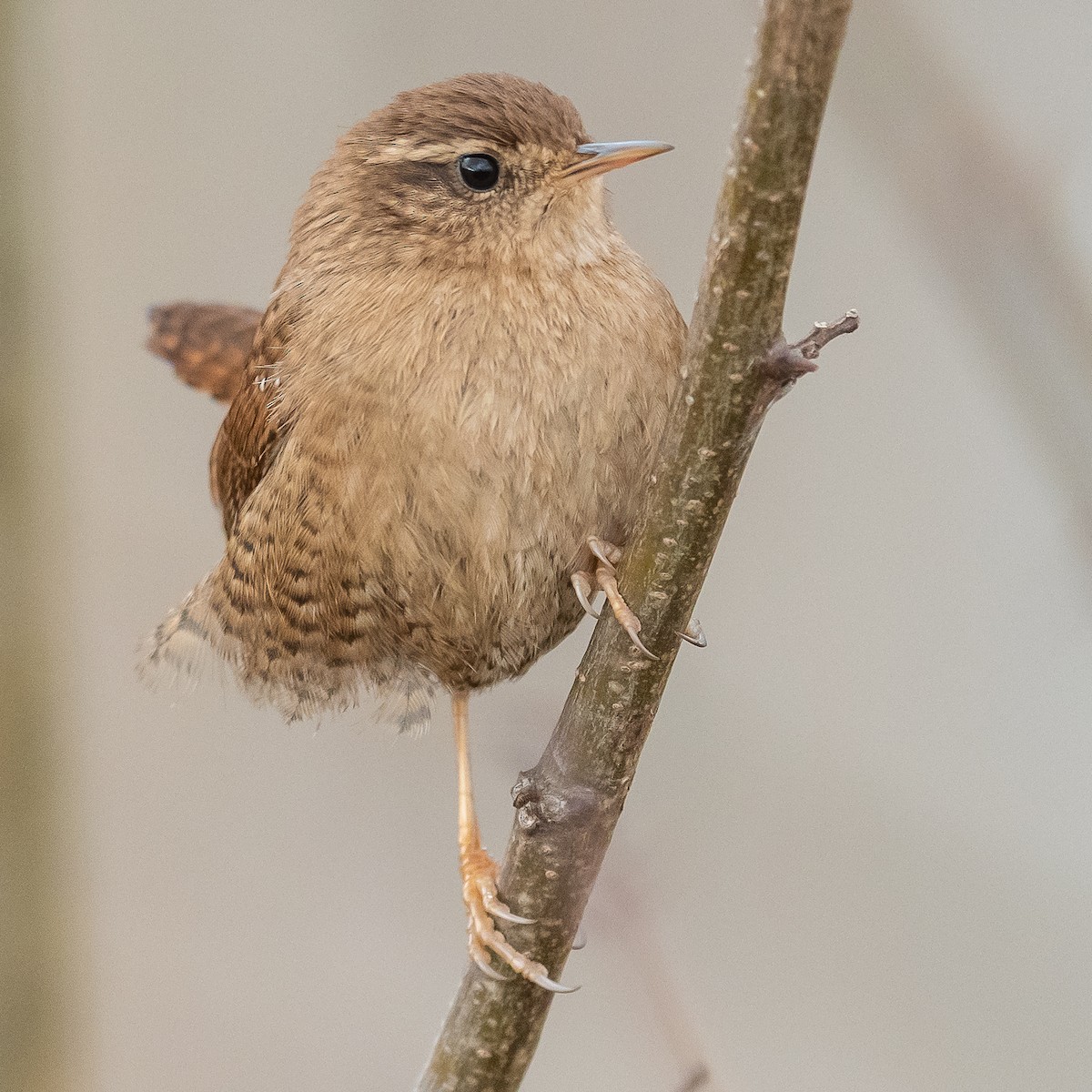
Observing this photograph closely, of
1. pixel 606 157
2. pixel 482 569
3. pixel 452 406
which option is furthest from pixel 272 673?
pixel 606 157

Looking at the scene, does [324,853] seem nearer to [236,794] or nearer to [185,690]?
[236,794]

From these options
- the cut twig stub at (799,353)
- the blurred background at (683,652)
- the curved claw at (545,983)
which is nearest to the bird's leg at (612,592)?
the blurred background at (683,652)

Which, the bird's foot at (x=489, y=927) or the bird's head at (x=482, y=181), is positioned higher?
the bird's head at (x=482, y=181)

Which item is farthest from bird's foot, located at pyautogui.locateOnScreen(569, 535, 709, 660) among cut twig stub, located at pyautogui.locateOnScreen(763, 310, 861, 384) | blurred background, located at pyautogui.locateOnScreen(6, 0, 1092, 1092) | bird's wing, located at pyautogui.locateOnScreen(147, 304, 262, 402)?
bird's wing, located at pyautogui.locateOnScreen(147, 304, 262, 402)

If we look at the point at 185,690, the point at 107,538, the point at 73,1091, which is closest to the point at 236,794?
the point at 107,538

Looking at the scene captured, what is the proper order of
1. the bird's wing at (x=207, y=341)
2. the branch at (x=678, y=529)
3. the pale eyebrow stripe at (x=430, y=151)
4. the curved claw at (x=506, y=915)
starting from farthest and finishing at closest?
1. the bird's wing at (x=207, y=341)
2. the pale eyebrow stripe at (x=430, y=151)
3. the curved claw at (x=506, y=915)
4. the branch at (x=678, y=529)

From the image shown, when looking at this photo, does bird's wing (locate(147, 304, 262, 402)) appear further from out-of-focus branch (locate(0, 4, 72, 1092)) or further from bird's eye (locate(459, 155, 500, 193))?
bird's eye (locate(459, 155, 500, 193))

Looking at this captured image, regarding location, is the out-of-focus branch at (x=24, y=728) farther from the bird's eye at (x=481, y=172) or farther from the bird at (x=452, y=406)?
the bird's eye at (x=481, y=172)
